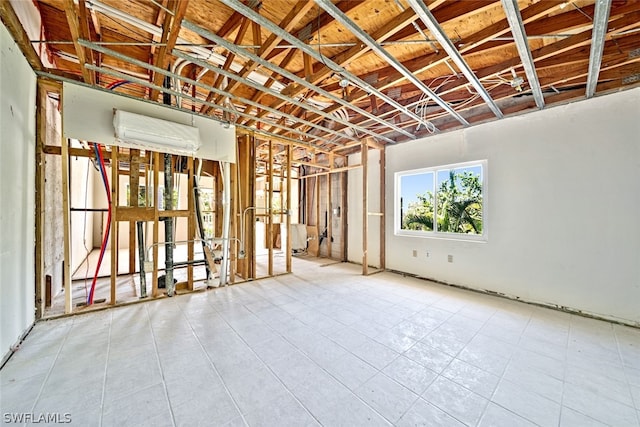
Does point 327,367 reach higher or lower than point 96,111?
lower

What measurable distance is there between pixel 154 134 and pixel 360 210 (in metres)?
4.15

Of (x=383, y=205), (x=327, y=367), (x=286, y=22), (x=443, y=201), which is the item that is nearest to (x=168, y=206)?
(x=286, y=22)

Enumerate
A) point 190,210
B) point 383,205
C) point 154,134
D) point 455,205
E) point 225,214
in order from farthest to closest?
point 383,205, point 455,205, point 225,214, point 190,210, point 154,134

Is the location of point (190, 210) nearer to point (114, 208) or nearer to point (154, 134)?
point (114, 208)

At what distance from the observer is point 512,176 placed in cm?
347

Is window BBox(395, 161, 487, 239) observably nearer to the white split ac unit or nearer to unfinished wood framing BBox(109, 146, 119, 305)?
the white split ac unit

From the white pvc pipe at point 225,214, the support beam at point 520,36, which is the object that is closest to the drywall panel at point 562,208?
the support beam at point 520,36

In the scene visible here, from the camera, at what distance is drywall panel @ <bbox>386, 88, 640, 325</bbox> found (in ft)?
8.95

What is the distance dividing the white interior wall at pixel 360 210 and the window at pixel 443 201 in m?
0.51

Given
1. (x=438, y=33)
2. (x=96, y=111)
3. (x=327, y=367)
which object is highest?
(x=438, y=33)

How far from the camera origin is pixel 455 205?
420 cm

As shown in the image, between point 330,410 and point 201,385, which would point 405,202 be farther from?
point 201,385

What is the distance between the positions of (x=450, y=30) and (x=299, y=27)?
60.2 inches

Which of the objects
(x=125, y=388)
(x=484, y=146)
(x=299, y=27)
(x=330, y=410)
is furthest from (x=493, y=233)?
(x=125, y=388)
